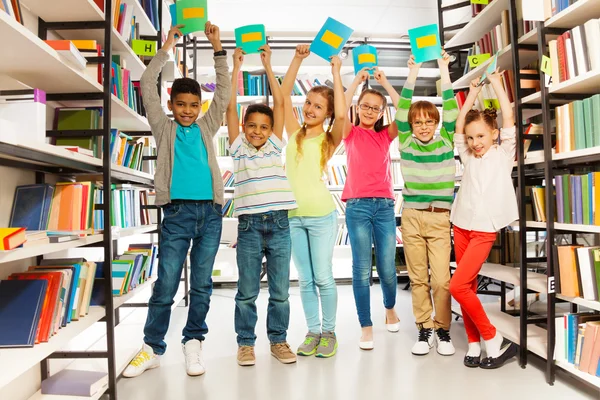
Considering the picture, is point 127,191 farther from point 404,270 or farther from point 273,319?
point 404,270

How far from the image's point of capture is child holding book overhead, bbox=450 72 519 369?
6.88 ft

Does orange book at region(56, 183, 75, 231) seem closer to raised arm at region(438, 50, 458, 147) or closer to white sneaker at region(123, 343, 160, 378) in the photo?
white sneaker at region(123, 343, 160, 378)

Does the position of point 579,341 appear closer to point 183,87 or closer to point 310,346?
point 310,346

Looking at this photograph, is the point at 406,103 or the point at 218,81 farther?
the point at 406,103

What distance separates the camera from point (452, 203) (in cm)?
235

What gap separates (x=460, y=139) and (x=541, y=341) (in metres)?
1.04

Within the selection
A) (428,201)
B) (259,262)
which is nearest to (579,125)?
(428,201)

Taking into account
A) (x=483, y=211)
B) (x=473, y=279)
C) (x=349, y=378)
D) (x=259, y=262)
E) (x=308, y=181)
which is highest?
(x=308, y=181)

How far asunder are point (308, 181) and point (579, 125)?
118cm

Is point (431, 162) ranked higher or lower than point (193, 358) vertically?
higher

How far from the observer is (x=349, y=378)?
199cm

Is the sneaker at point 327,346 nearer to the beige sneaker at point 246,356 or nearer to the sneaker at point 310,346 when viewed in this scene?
the sneaker at point 310,346

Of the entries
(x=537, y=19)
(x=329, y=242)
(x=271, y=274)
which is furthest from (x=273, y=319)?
(x=537, y=19)

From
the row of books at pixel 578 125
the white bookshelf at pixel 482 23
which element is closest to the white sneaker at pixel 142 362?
the row of books at pixel 578 125
